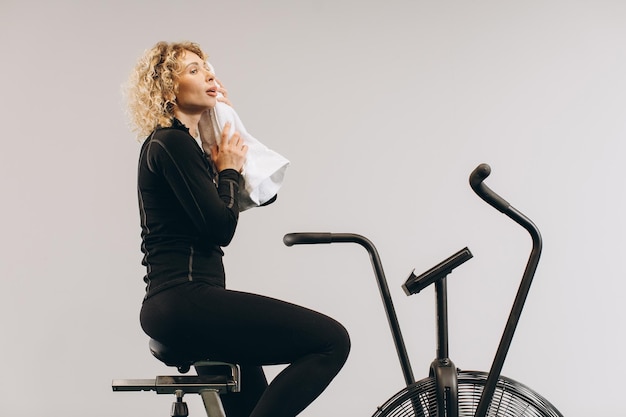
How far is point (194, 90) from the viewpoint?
1904 mm

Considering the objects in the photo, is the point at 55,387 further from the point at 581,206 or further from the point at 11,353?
the point at 581,206

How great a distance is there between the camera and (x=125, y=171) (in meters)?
3.65

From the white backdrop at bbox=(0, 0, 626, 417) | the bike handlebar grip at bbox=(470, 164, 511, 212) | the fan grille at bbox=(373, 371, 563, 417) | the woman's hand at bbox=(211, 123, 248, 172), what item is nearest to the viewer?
the bike handlebar grip at bbox=(470, 164, 511, 212)

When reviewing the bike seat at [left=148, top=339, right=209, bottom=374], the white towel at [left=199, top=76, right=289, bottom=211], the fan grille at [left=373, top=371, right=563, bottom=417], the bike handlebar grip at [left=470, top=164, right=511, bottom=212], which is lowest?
the fan grille at [left=373, top=371, right=563, bottom=417]

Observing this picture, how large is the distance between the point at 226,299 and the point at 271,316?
11cm

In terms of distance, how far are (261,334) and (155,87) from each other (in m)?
0.67

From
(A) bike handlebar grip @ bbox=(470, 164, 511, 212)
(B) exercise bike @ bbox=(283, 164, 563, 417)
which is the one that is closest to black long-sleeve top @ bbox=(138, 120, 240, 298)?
(B) exercise bike @ bbox=(283, 164, 563, 417)

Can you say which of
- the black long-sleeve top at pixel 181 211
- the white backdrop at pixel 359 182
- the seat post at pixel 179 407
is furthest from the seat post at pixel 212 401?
the white backdrop at pixel 359 182

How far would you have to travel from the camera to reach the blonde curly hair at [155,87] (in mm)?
1871

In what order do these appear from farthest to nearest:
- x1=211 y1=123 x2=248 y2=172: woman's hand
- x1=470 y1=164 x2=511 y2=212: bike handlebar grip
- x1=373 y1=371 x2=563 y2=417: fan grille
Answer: x1=211 y1=123 x2=248 y2=172: woman's hand, x1=373 y1=371 x2=563 y2=417: fan grille, x1=470 y1=164 x2=511 y2=212: bike handlebar grip

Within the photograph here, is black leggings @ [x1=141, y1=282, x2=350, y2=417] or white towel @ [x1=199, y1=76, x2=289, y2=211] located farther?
white towel @ [x1=199, y1=76, x2=289, y2=211]

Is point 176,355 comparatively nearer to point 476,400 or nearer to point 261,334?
point 261,334

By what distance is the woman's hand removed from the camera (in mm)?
1862

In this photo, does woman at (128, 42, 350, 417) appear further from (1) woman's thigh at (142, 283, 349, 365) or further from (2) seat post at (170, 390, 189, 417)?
(2) seat post at (170, 390, 189, 417)
